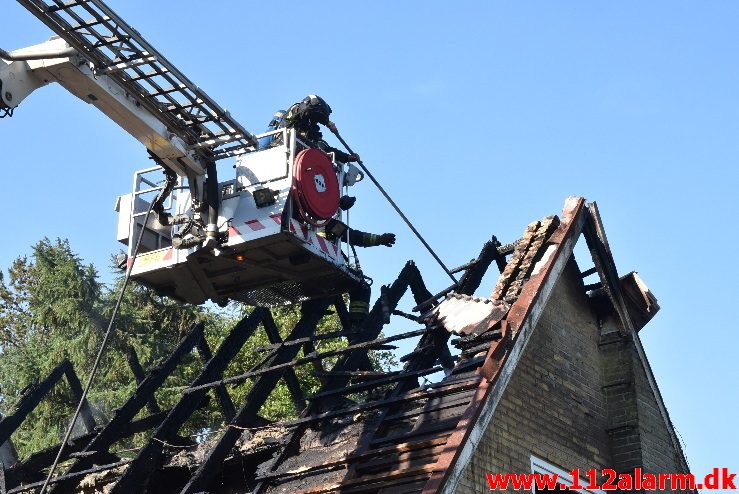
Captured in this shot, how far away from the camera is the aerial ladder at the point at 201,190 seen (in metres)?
12.2

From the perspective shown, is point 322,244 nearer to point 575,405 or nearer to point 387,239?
point 387,239

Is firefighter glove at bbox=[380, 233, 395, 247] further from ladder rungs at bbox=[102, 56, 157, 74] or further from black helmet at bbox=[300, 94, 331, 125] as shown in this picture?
ladder rungs at bbox=[102, 56, 157, 74]

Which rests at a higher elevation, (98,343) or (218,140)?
(98,343)

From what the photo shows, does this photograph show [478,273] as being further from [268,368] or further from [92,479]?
[92,479]

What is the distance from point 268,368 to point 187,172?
2.43 metres

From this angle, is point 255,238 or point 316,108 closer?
point 255,238

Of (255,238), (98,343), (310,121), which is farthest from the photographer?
(98,343)

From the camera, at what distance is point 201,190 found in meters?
14.6

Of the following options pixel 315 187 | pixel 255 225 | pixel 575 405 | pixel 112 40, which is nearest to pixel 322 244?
pixel 315 187

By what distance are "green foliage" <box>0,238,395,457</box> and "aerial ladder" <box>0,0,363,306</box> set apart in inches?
487

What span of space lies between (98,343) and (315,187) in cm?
1791

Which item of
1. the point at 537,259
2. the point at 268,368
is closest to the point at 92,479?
the point at 268,368

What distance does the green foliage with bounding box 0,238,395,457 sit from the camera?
29719mm

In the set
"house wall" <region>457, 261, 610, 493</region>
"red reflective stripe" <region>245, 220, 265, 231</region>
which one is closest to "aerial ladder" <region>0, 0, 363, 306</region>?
"red reflective stripe" <region>245, 220, 265, 231</region>
